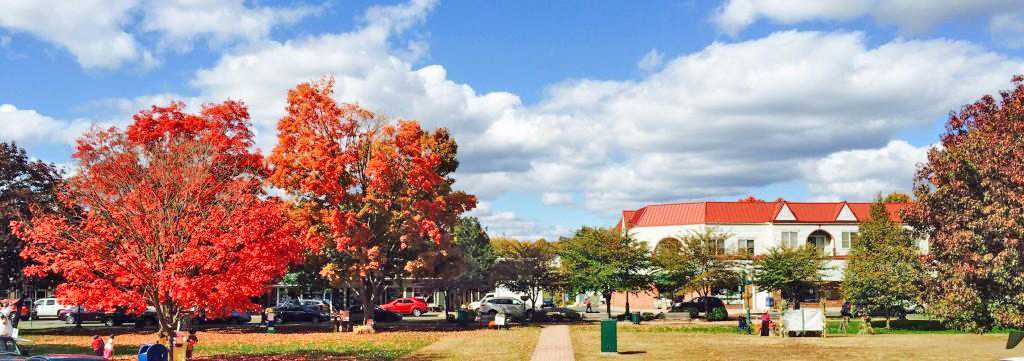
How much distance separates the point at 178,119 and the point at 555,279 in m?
24.8

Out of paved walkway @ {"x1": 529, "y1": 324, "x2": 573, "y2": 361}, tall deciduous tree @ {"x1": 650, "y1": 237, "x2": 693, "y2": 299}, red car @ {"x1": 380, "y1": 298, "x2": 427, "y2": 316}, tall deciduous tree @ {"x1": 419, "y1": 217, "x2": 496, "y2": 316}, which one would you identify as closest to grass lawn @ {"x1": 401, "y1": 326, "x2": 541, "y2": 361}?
paved walkway @ {"x1": 529, "y1": 324, "x2": 573, "y2": 361}

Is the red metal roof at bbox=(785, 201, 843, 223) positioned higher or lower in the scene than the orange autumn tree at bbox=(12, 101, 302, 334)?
higher

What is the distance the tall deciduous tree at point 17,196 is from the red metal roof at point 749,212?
1782 inches

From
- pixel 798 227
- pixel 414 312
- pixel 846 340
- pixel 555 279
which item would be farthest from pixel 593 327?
pixel 798 227

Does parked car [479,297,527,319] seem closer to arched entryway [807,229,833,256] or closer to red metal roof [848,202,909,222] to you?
arched entryway [807,229,833,256]

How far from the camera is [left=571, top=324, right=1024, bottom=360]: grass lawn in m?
26.9

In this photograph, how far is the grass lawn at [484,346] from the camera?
1080 inches

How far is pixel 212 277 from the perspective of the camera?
20.5 metres

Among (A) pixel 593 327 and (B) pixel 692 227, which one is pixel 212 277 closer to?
(A) pixel 593 327

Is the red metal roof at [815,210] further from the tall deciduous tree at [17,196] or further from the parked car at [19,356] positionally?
the parked car at [19,356]

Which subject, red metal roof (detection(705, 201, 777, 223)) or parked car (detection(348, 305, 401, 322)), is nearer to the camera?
parked car (detection(348, 305, 401, 322))

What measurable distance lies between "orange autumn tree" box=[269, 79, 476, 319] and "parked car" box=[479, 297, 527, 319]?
10.3m

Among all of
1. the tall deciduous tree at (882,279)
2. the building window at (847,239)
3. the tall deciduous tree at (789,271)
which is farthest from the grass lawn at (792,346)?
the building window at (847,239)

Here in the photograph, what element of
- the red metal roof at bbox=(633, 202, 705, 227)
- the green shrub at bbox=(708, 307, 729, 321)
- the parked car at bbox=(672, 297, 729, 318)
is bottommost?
the green shrub at bbox=(708, 307, 729, 321)
